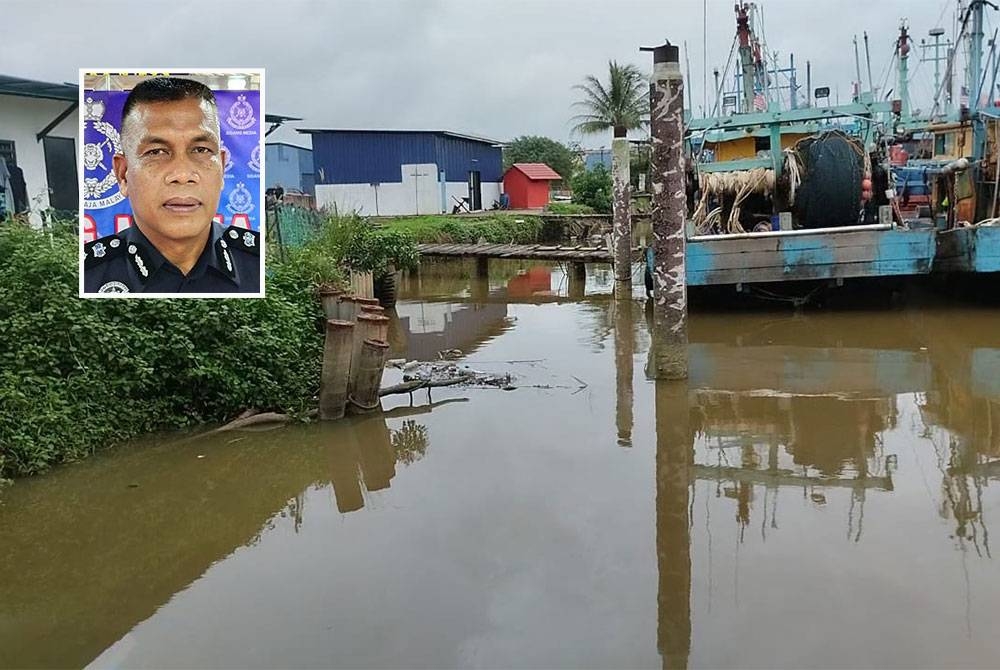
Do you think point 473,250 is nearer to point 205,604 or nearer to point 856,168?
point 856,168

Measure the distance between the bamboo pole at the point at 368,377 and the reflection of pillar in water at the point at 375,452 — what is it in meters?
0.14

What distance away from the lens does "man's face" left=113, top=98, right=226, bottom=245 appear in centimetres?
526

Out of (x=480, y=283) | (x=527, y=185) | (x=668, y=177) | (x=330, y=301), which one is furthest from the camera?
(x=527, y=185)

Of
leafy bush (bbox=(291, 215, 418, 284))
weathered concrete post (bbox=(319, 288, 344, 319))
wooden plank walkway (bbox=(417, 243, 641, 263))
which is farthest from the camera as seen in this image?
wooden plank walkway (bbox=(417, 243, 641, 263))

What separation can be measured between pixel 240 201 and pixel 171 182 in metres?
0.40

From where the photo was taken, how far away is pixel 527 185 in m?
40.2

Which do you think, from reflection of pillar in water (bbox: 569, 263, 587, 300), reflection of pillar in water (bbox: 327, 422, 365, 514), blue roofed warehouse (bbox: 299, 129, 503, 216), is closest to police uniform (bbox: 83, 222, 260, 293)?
reflection of pillar in water (bbox: 327, 422, 365, 514)

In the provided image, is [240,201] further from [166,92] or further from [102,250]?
[102,250]

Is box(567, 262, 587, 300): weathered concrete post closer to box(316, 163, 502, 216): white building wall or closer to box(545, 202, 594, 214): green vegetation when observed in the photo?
box(545, 202, 594, 214): green vegetation

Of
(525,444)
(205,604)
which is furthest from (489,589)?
(525,444)

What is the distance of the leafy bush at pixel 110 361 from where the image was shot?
627cm

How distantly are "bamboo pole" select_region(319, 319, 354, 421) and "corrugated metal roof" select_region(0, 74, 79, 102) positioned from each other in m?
5.49

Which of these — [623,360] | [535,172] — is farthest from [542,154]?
[623,360]

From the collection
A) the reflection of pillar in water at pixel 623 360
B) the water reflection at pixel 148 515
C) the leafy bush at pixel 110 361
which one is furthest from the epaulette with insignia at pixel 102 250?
the reflection of pillar in water at pixel 623 360
